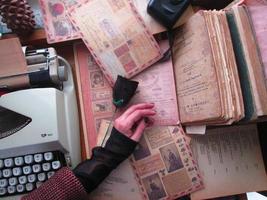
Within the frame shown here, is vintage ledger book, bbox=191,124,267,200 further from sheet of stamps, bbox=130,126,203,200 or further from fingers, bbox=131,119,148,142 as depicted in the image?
fingers, bbox=131,119,148,142

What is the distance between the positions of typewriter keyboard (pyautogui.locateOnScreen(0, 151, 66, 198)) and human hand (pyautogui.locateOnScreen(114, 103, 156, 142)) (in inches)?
7.2

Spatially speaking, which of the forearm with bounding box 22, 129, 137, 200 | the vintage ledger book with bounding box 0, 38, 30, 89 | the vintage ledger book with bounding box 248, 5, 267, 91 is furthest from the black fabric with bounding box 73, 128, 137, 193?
the vintage ledger book with bounding box 248, 5, 267, 91

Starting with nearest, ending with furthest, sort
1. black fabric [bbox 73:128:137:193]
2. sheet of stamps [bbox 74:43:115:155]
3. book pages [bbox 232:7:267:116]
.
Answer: book pages [bbox 232:7:267:116]
black fabric [bbox 73:128:137:193]
sheet of stamps [bbox 74:43:115:155]

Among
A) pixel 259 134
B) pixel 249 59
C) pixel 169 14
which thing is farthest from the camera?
pixel 259 134

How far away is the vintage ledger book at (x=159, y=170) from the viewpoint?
0.91 metres

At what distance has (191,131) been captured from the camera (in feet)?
2.99

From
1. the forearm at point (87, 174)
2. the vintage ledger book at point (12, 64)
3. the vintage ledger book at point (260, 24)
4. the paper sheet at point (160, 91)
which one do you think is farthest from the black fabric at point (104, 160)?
the vintage ledger book at point (260, 24)

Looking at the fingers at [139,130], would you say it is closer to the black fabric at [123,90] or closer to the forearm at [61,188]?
the black fabric at [123,90]

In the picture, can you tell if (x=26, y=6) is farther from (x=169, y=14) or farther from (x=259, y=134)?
(x=259, y=134)

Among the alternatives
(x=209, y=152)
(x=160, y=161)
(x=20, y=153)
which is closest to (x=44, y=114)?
(x=20, y=153)

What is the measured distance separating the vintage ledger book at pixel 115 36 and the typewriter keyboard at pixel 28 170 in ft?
0.96

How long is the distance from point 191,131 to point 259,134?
233 mm

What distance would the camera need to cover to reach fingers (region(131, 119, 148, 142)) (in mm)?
880

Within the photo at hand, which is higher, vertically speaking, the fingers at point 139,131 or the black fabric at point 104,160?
the fingers at point 139,131
